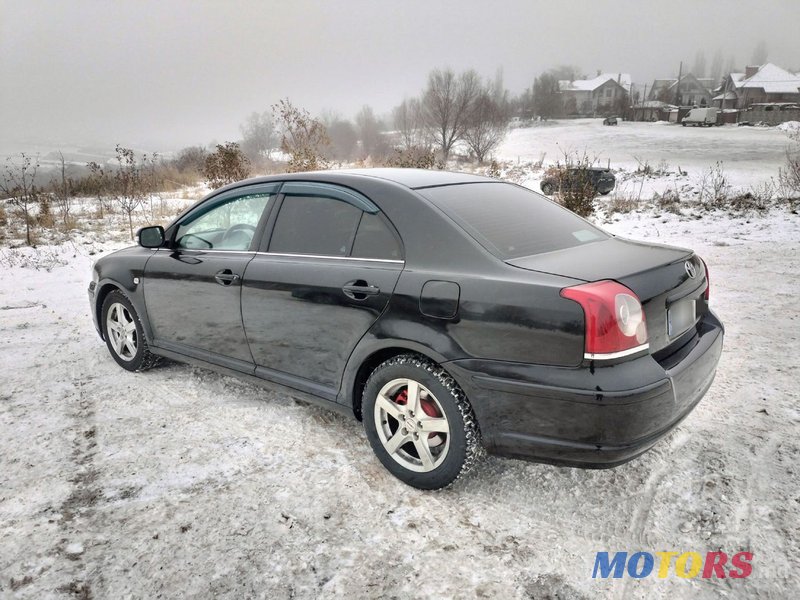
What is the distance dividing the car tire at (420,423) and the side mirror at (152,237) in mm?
2191

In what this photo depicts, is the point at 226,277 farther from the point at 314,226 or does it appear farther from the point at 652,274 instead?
the point at 652,274

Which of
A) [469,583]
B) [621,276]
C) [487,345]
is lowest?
[469,583]

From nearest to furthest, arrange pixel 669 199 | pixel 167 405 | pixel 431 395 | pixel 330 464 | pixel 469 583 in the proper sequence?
pixel 469 583 < pixel 431 395 < pixel 330 464 < pixel 167 405 < pixel 669 199

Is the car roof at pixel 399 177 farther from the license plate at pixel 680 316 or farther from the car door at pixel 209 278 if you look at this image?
the license plate at pixel 680 316

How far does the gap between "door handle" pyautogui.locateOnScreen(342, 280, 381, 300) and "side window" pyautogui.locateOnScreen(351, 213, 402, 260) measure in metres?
0.17

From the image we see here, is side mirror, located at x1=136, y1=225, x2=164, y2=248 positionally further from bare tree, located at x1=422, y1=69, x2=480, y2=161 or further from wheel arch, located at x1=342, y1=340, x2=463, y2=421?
bare tree, located at x1=422, y1=69, x2=480, y2=161

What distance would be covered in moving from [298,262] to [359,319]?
1.98ft

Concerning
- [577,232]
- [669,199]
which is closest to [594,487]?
[577,232]

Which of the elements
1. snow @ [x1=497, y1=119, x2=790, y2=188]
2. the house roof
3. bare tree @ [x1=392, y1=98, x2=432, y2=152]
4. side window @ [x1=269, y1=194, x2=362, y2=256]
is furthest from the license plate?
the house roof

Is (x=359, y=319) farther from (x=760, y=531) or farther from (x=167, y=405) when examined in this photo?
(x=760, y=531)

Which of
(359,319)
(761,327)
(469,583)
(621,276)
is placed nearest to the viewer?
(469,583)

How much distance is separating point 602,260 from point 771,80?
91145mm

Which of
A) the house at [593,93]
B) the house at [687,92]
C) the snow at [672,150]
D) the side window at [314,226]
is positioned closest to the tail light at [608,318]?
the side window at [314,226]

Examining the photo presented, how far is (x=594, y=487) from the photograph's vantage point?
2686 millimetres
